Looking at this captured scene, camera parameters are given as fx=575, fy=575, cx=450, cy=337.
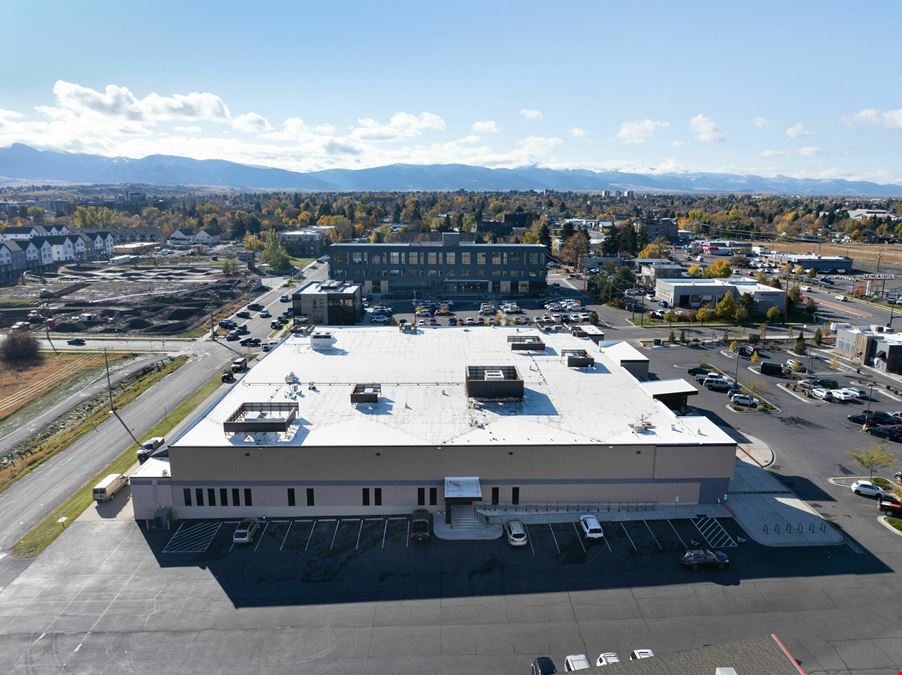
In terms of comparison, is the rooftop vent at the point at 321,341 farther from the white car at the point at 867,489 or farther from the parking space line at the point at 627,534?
the white car at the point at 867,489

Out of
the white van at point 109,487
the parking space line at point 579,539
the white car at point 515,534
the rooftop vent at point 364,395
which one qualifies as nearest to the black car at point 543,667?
Answer: the white car at point 515,534

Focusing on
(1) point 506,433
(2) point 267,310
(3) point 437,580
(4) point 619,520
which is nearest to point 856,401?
(4) point 619,520

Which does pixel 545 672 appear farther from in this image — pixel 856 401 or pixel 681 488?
pixel 856 401

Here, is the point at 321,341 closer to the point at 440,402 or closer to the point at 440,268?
the point at 440,402

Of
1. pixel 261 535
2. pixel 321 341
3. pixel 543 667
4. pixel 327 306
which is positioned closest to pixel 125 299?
pixel 327 306

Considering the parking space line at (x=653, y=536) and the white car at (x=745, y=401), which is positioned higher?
the white car at (x=745, y=401)

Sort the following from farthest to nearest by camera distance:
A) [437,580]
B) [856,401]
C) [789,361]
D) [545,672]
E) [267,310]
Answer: [267,310]
[789,361]
[856,401]
[437,580]
[545,672]
